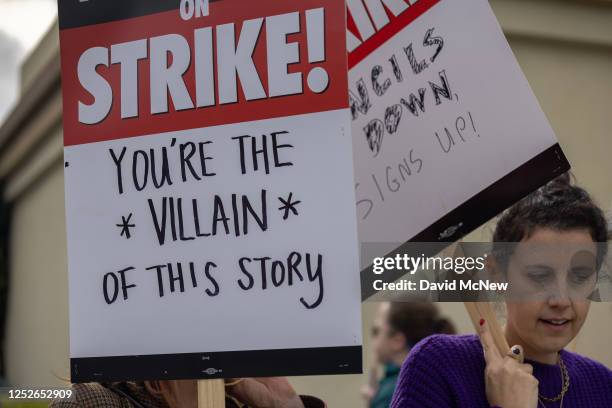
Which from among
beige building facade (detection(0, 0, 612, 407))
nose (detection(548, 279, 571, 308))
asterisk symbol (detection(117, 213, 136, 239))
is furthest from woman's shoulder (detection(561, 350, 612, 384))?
asterisk symbol (detection(117, 213, 136, 239))

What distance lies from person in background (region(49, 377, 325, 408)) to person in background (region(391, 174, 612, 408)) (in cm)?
41

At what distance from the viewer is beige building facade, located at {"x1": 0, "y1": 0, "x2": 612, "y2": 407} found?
5254 mm

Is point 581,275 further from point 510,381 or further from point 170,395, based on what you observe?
point 170,395

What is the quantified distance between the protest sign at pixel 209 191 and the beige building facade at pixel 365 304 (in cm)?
35

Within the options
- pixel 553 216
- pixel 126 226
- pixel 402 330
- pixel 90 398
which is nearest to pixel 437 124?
pixel 553 216

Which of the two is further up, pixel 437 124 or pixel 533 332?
pixel 437 124

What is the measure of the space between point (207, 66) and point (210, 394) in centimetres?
67

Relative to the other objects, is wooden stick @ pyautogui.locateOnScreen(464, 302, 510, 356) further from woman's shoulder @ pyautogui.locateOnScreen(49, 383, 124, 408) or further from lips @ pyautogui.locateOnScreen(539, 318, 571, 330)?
woman's shoulder @ pyautogui.locateOnScreen(49, 383, 124, 408)

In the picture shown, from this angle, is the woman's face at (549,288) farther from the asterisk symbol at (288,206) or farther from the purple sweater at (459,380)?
the asterisk symbol at (288,206)

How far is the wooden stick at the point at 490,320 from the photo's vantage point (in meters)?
1.99

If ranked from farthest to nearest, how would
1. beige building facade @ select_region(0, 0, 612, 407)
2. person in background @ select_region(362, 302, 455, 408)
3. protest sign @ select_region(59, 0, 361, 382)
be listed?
1. beige building facade @ select_region(0, 0, 612, 407)
2. person in background @ select_region(362, 302, 455, 408)
3. protest sign @ select_region(59, 0, 361, 382)

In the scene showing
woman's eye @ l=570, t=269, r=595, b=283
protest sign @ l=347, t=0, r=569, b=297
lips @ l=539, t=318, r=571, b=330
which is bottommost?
lips @ l=539, t=318, r=571, b=330

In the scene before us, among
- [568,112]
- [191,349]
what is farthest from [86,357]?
[568,112]

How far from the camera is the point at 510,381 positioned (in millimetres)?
1896
